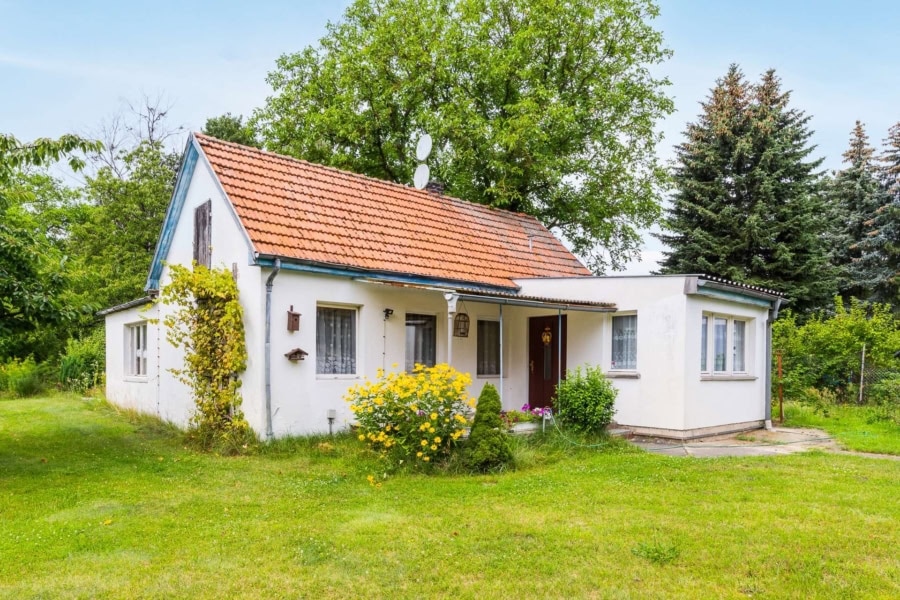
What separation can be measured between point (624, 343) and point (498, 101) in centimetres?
1261

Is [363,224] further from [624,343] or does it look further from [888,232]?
[888,232]

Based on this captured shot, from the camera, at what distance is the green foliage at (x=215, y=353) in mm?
10500

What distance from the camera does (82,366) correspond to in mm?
20891

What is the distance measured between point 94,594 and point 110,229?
24.9 meters

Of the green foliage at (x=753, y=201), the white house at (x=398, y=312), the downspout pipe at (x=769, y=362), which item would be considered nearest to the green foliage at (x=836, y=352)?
the downspout pipe at (x=769, y=362)

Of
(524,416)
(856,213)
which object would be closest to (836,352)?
(524,416)

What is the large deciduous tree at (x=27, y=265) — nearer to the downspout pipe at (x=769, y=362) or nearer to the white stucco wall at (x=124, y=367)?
the white stucco wall at (x=124, y=367)

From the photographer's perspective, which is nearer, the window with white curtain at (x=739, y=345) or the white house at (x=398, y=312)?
the white house at (x=398, y=312)

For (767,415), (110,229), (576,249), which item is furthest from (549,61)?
(110,229)

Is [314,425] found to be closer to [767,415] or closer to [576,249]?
[767,415]

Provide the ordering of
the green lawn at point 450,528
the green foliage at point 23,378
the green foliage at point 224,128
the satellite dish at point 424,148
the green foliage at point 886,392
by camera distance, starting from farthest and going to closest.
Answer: the green foliage at point 224,128 < the green foliage at point 23,378 < the satellite dish at point 424,148 < the green foliage at point 886,392 < the green lawn at point 450,528

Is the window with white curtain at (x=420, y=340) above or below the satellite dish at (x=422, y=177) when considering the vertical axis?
below

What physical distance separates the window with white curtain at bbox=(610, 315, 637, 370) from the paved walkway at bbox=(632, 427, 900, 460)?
4.79ft

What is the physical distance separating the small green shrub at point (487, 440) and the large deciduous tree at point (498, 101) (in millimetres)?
12831
